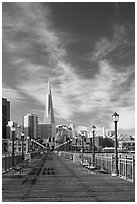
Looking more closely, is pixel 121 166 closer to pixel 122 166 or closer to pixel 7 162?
pixel 122 166

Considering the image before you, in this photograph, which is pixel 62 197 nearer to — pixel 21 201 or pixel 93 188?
pixel 21 201

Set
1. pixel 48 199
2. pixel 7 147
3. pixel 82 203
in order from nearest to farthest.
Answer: pixel 82 203, pixel 48 199, pixel 7 147

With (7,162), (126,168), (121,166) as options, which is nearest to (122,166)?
(121,166)

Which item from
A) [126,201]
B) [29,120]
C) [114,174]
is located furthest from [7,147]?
[126,201]

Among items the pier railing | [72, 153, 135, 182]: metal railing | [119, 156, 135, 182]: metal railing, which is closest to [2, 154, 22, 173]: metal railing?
the pier railing

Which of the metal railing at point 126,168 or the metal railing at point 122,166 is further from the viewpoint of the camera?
the metal railing at point 122,166

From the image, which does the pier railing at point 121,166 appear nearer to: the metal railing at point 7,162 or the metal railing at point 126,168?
the metal railing at point 126,168

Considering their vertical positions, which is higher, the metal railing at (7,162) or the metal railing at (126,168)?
the metal railing at (126,168)

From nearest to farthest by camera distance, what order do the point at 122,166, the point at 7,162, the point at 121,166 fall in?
the point at 121,166
the point at 122,166
the point at 7,162

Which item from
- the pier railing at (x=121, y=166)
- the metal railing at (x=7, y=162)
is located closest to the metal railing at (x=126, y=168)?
the pier railing at (x=121, y=166)

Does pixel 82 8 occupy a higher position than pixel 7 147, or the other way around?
pixel 82 8

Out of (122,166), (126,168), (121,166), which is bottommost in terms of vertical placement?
(122,166)
